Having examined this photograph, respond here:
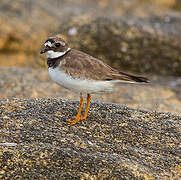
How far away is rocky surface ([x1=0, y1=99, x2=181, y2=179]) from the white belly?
501 mm

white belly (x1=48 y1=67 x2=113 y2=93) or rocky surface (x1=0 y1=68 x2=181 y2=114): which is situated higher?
white belly (x1=48 y1=67 x2=113 y2=93)

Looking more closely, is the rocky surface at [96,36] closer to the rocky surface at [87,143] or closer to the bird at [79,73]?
the rocky surface at [87,143]

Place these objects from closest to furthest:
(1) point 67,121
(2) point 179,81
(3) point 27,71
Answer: (1) point 67,121 → (3) point 27,71 → (2) point 179,81

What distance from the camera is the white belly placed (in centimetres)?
449

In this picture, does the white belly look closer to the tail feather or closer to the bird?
the bird

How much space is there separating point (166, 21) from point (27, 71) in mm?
6042

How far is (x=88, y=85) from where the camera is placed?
4.50m

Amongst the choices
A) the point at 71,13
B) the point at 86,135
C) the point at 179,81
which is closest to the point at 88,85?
the point at 86,135

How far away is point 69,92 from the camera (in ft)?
29.5

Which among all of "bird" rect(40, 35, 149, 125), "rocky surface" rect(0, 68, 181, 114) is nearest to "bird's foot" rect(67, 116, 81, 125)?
"bird" rect(40, 35, 149, 125)

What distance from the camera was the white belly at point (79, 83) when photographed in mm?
4488

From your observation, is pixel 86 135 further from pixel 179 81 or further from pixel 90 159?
pixel 179 81

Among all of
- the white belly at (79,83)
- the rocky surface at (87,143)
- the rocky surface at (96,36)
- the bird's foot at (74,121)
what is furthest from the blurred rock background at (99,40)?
the white belly at (79,83)

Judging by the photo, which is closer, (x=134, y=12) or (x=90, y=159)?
(x=90, y=159)
